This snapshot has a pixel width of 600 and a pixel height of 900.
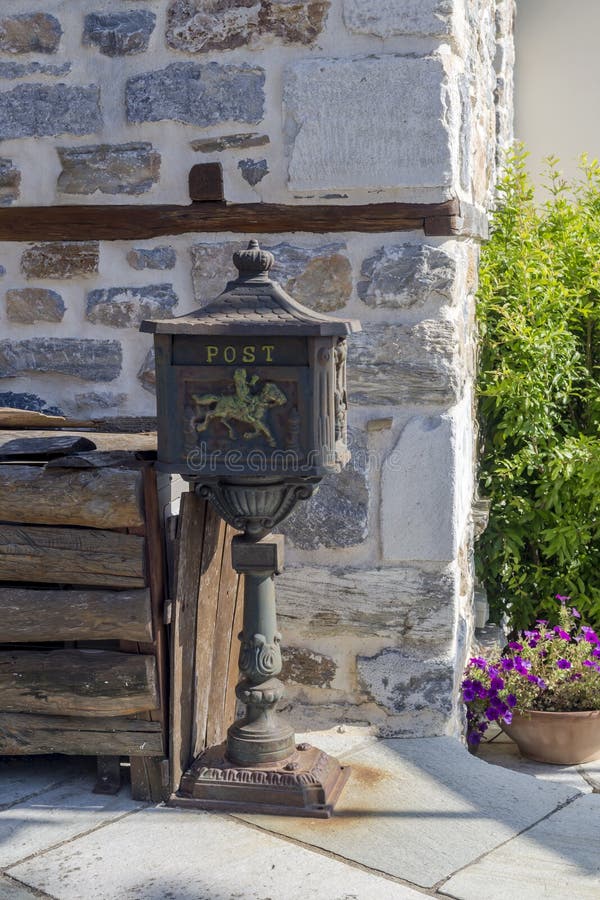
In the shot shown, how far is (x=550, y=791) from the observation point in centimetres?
289

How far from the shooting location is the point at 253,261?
2.60 metres

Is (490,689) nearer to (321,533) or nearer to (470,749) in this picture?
(470,749)

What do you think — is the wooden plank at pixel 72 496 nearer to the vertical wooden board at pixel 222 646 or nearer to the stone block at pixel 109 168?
the vertical wooden board at pixel 222 646

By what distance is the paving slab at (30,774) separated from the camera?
285cm

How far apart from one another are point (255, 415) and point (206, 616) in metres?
0.65

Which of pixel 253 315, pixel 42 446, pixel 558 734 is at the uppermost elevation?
pixel 253 315

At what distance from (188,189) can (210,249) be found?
19cm

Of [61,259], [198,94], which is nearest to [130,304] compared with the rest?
[61,259]

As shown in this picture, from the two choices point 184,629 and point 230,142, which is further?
point 230,142

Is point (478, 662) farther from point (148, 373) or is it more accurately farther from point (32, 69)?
point (32, 69)

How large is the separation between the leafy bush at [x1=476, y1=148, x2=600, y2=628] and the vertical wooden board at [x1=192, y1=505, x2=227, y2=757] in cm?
160

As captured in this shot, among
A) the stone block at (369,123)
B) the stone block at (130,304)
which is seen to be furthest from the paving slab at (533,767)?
the stone block at (369,123)

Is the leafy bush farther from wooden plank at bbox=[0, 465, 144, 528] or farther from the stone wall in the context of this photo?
wooden plank at bbox=[0, 465, 144, 528]

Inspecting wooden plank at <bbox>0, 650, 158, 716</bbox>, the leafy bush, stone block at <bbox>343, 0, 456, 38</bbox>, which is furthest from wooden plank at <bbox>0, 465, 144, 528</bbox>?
the leafy bush
